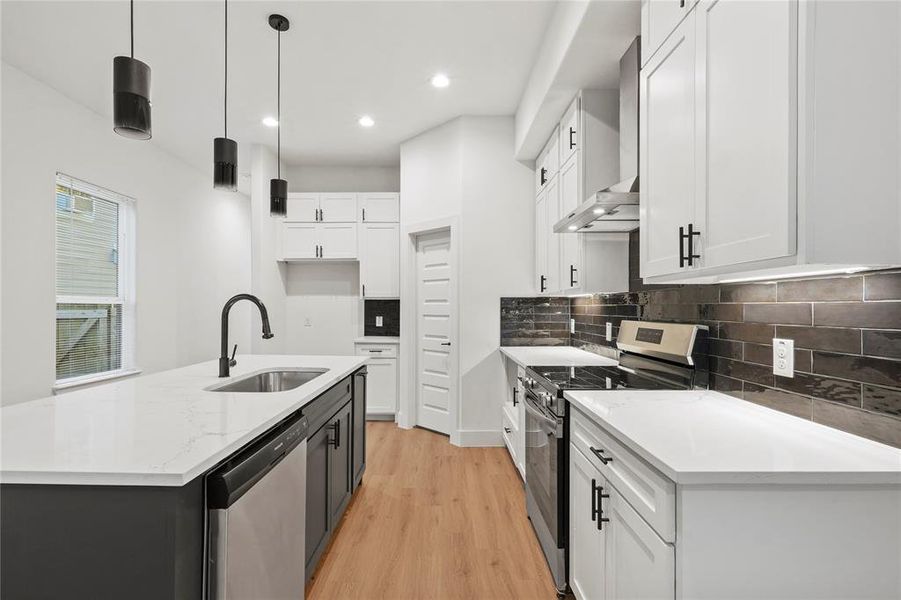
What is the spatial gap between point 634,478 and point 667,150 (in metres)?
1.13

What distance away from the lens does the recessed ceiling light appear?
330cm

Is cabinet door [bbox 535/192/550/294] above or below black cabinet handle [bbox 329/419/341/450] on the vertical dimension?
above

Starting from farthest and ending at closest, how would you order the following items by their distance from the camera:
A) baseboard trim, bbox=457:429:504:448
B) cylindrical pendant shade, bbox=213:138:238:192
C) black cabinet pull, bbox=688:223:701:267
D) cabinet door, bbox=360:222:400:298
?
1. cabinet door, bbox=360:222:400:298
2. baseboard trim, bbox=457:429:504:448
3. cylindrical pendant shade, bbox=213:138:238:192
4. black cabinet pull, bbox=688:223:701:267

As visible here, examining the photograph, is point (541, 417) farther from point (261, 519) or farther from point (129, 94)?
point (129, 94)

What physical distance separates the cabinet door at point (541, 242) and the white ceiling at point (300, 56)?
92 centimetres

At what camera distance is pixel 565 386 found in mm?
1910

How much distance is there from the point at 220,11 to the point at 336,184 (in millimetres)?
2823

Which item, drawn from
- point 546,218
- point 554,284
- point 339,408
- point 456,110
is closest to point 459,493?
point 339,408

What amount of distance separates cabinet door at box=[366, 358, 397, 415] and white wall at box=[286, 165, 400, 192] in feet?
7.18

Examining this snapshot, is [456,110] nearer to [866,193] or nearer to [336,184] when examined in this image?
[336,184]

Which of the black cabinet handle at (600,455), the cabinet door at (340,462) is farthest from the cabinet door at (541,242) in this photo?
the black cabinet handle at (600,455)

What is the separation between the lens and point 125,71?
1405 millimetres

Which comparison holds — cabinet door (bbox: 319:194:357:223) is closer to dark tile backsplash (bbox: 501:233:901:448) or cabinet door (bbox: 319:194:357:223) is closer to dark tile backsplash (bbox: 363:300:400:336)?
dark tile backsplash (bbox: 363:300:400:336)

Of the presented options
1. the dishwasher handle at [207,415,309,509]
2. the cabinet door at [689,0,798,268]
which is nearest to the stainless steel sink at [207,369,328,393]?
the dishwasher handle at [207,415,309,509]
